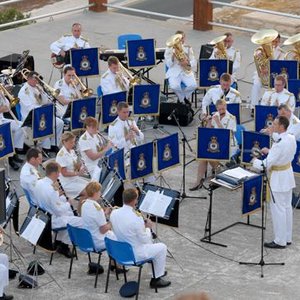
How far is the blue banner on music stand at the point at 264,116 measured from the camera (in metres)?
15.6

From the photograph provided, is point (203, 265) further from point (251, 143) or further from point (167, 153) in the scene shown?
point (251, 143)

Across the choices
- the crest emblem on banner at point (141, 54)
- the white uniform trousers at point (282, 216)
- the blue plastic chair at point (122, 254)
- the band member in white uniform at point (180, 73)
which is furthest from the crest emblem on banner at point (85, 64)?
the blue plastic chair at point (122, 254)

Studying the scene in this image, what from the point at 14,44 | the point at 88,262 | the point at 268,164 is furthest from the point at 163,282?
the point at 14,44

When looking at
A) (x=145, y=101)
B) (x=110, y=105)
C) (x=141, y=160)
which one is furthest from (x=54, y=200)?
(x=145, y=101)

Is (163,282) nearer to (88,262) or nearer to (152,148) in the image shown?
(88,262)

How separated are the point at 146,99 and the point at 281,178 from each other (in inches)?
147

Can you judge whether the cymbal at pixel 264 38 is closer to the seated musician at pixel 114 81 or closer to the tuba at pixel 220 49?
the tuba at pixel 220 49

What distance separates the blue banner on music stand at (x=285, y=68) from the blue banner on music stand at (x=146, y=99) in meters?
2.32

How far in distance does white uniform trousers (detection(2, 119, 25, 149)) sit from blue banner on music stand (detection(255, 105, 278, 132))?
3.53 m

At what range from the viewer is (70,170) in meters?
14.0

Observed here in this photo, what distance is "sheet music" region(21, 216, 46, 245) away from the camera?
40.3 ft

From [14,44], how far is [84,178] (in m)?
8.62

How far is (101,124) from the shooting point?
16.4 meters

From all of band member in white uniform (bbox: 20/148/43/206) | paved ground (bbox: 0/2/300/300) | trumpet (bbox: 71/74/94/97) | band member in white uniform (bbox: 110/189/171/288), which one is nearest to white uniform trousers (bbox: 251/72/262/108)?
paved ground (bbox: 0/2/300/300)
